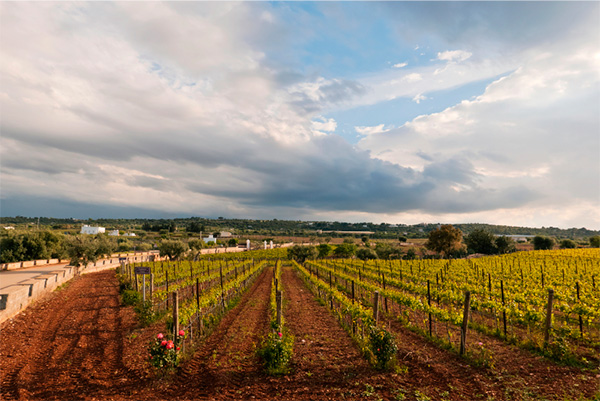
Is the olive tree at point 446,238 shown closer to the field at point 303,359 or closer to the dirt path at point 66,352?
the field at point 303,359

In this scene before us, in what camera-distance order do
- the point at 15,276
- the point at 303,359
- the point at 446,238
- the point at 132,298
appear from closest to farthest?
the point at 303,359 → the point at 132,298 → the point at 15,276 → the point at 446,238

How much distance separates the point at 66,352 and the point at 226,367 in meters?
5.76

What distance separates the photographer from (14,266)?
37844mm

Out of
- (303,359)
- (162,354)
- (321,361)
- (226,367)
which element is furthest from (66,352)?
(321,361)

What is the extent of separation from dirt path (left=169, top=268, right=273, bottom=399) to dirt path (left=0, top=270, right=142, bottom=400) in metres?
1.40

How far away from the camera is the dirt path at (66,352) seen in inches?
295

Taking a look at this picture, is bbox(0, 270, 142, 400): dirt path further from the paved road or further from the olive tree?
the olive tree

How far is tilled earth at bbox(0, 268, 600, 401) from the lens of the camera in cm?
701

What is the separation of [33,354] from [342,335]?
10.3m

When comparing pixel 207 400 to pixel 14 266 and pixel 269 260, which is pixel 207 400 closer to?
pixel 14 266

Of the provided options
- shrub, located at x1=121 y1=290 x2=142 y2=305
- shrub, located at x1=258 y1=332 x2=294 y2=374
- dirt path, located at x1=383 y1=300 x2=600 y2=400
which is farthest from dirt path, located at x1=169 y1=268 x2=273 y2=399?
shrub, located at x1=121 y1=290 x2=142 y2=305

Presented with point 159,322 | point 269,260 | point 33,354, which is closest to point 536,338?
point 159,322

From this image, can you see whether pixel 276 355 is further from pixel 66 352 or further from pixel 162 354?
pixel 66 352

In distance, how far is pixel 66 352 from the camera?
998 cm
